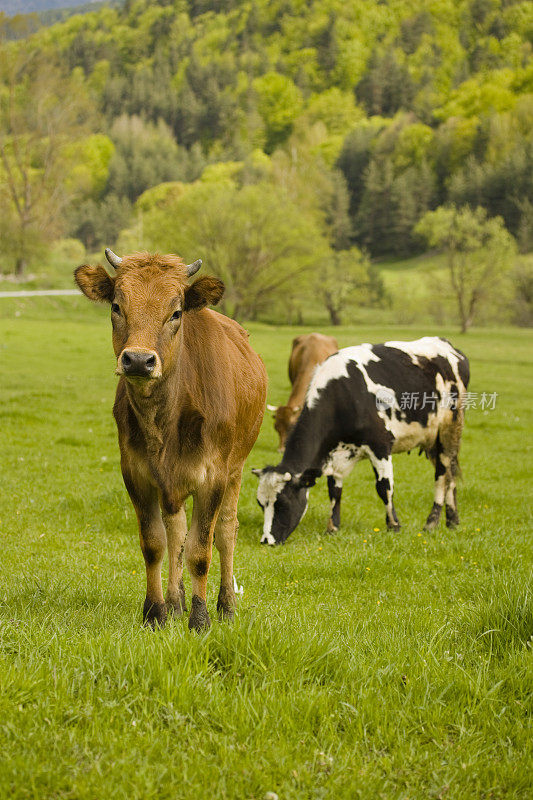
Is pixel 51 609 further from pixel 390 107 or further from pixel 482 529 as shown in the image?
pixel 390 107

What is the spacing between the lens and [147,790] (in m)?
2.78

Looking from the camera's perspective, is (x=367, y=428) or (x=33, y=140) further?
(x=33, y=140)

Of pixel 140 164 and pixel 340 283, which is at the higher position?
pixel 140 164

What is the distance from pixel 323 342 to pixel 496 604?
1389 centimetres

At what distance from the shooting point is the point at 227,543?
5.60 meters

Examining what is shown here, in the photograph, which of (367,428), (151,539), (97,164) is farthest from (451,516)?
(97,164)

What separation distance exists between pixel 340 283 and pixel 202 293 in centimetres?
6024

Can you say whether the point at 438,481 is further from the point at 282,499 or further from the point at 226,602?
the point at 226,602

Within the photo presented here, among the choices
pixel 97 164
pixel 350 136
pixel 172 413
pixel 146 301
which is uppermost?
pixel 350 136

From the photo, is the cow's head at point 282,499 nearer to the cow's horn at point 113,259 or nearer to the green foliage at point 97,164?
the cow's horn at point 113,259

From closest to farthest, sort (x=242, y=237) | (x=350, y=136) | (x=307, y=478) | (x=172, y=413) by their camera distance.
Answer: (x=172, y=413) < (x=307, y=478) < (x=242, y=237) < (x=350, y=136)

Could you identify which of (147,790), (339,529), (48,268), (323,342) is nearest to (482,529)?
(339,529)

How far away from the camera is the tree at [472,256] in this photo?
175 feet

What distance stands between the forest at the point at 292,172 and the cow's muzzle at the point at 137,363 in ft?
135
